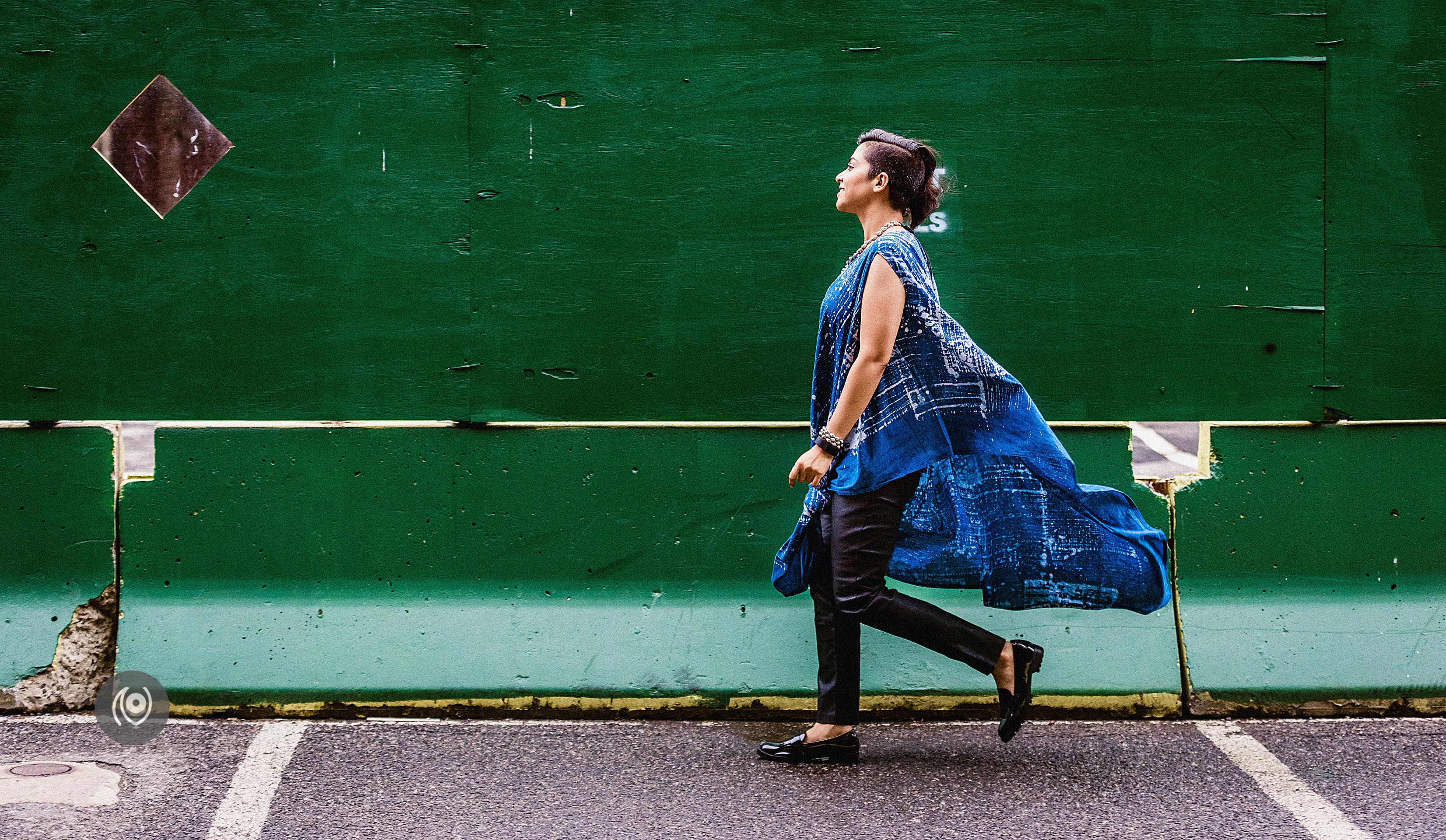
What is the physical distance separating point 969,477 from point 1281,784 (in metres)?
1.36

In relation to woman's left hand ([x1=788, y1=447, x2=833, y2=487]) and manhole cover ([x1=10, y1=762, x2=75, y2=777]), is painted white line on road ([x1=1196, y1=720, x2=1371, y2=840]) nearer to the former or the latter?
woman's left hand ([x1=788, y1=447, x2=833, y2=487])

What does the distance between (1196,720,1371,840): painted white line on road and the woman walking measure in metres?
0.62

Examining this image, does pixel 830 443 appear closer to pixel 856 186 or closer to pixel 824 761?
pixel 856 186

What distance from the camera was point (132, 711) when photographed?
13.4 ft

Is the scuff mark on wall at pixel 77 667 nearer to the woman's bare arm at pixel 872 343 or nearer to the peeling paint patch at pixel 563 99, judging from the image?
the peeling paint patch at pixel 563 99

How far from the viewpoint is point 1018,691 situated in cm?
357

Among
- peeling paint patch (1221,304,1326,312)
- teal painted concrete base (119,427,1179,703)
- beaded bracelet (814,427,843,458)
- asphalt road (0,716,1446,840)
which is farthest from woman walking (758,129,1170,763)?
peeling paint patch (1221,304,1326,312)

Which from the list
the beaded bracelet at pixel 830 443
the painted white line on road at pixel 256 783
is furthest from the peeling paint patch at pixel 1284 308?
the painted white line on road at pixel 256 783

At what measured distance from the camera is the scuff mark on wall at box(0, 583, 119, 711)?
4.14 metres

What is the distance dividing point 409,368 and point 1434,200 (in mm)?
4119

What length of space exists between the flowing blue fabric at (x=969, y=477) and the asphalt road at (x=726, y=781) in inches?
23.2

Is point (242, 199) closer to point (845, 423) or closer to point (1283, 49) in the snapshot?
point (845, 423)

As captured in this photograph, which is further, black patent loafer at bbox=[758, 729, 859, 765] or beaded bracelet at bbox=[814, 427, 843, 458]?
black patent loafer at bbox=[758, 729, 859, 765]

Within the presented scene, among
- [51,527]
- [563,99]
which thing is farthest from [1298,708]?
[51,527]
